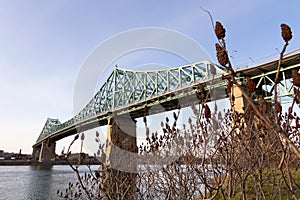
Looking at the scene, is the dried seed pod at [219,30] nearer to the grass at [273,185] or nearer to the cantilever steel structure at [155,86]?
the grass at [273,185]

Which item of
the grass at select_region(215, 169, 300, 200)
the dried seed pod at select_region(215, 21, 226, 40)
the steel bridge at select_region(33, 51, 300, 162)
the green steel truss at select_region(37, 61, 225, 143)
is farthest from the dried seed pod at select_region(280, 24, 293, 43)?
the green steel truss at select_region(37, 61, 225, 143)

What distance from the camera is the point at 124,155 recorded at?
4.98m

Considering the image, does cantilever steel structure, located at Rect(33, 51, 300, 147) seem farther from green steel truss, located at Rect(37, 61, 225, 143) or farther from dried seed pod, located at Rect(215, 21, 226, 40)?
dried seed pod, located at Rect(215, 21, 226, 40)

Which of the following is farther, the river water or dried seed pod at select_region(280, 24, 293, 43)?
the river water

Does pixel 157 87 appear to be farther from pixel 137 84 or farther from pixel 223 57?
pixel 223 57

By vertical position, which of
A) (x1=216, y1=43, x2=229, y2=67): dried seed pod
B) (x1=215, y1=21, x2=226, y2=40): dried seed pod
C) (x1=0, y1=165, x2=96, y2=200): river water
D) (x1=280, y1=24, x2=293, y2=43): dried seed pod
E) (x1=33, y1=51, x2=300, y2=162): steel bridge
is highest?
(x1=33, y1=51, x2=300, y2=162): steel bridge

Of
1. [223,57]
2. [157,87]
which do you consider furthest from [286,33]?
[157,87]

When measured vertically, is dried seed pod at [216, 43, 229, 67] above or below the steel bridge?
below

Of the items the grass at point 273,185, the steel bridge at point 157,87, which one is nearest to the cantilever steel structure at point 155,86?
the steel bridge at point 157,87

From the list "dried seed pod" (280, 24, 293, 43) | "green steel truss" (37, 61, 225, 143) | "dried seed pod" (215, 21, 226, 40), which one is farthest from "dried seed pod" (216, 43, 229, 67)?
"green steel truss" (37, 61, 225, 143)

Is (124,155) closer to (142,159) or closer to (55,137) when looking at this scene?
(142,159)

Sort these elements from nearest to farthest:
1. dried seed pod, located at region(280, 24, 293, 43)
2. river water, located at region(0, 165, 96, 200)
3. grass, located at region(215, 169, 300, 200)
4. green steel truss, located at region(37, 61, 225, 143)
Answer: dried seed pod, located at region(280, 24, 293, 43)
grass, located at region(215, 169, 300, 200)
river water, located at region(0, 165, 96, 200)
green steel truss, located at region(37, 61, 225, 143)

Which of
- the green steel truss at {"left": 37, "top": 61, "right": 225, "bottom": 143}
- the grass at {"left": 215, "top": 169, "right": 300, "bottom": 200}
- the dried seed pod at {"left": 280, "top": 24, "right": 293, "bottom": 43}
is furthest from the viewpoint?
the green steel truss at {"left": 37, "top": 61, "right": 225, "bottom": 143}

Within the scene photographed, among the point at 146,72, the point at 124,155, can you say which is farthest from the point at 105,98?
the point at 124,155
